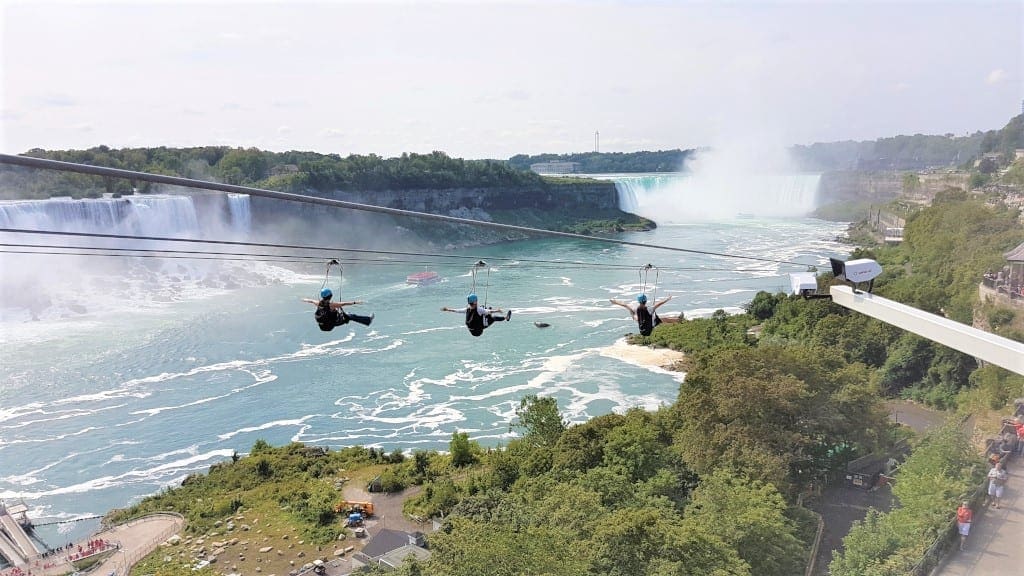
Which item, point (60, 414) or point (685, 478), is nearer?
point (685, 478)

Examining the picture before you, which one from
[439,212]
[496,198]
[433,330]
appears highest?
[496,198]

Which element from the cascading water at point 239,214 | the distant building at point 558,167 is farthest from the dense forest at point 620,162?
the cascading water at point 239,214

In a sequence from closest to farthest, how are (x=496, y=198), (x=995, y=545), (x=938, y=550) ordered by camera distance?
(x=995, y=545), (x=938, y=550), (x=496, y=198)

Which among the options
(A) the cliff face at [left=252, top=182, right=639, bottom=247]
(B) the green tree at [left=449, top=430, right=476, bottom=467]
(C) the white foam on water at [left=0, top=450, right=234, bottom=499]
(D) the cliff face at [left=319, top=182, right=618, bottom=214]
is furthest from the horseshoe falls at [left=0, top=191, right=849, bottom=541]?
(D) the cliff face at [left=319, top=182, right=618, bottom=214]

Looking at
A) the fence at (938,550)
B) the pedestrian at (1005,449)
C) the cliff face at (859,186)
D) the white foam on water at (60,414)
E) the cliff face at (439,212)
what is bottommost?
the white foam on water at (60,414)

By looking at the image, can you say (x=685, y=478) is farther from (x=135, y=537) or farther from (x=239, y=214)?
(x=239, y=214)

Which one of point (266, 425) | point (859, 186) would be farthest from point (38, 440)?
point (859, 186)

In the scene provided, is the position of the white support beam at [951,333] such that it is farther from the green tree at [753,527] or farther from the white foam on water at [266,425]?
the white foam on water at [266,425]
